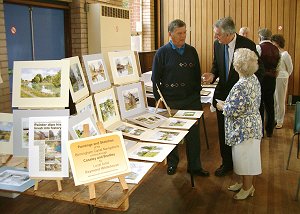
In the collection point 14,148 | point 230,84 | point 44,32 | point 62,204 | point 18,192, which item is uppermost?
point 44,32

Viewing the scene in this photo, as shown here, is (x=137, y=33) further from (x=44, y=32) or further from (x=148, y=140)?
(x=148, y=140)

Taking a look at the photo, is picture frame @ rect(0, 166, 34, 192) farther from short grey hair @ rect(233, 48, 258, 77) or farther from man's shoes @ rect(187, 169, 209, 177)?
man's shoes @ rect(187, 169, 209, 177)

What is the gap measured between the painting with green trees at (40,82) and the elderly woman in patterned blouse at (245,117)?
5.08 ft

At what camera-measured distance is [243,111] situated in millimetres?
3129

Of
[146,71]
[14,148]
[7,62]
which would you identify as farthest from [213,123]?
[14,148]

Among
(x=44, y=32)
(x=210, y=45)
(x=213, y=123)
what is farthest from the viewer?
(x=210, y=45)

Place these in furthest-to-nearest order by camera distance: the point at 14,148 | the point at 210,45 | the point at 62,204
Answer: the point at 210,45
the point at 62,204
the point at 14,148

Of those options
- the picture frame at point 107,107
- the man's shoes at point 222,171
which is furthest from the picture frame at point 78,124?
the man's shoes at point 222,171

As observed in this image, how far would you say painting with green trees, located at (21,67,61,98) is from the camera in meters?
2.28

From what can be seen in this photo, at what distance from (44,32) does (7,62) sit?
0.96 m

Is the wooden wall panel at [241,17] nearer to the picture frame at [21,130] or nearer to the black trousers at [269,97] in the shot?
the black trousers at [269,97]

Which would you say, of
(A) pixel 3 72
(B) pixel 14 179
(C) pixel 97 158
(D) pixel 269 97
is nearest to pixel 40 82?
(B) pixel 14 179

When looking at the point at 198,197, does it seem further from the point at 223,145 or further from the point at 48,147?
the point at 48,147

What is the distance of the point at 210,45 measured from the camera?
8750mm
